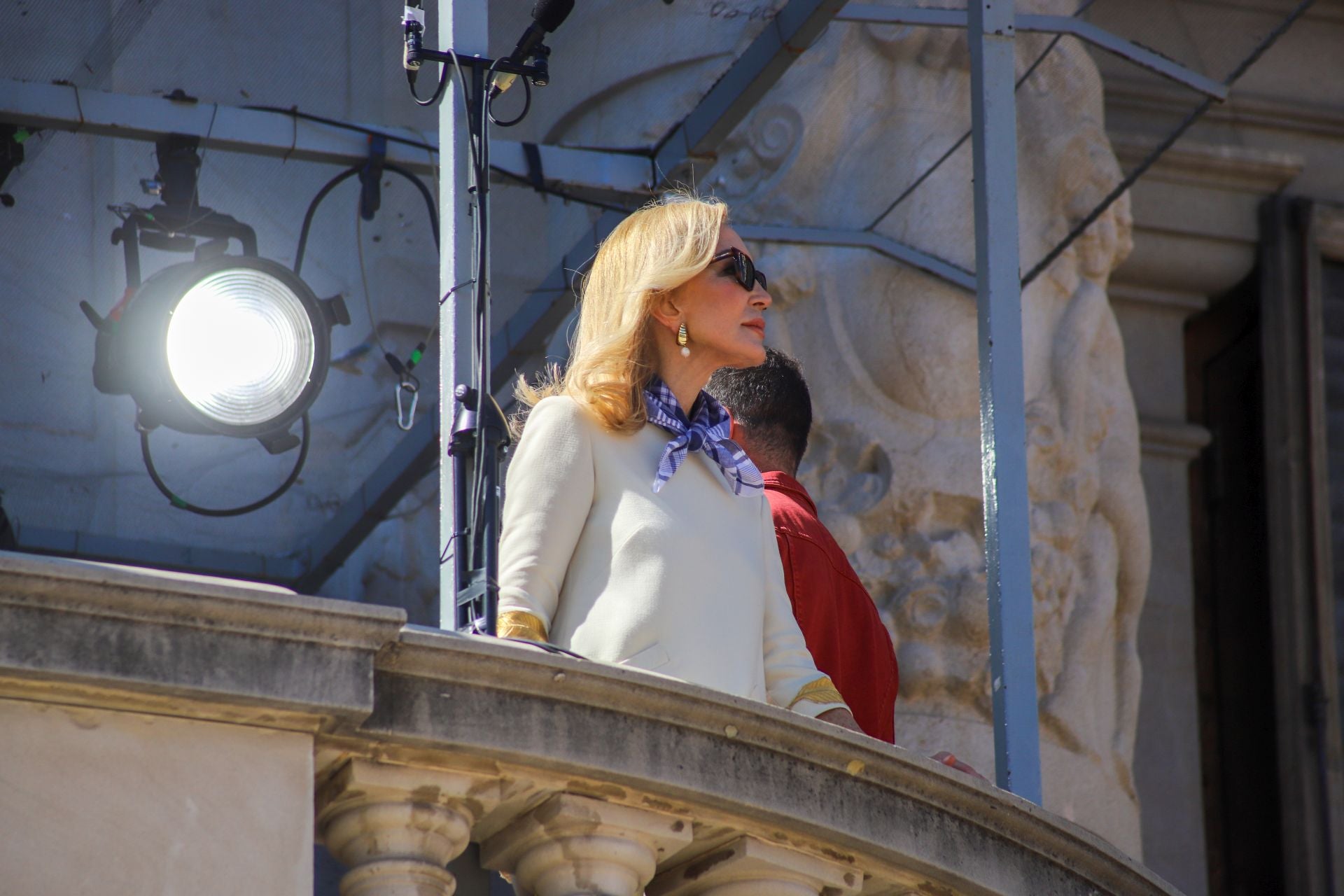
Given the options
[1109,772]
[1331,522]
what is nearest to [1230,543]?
[1331,522]

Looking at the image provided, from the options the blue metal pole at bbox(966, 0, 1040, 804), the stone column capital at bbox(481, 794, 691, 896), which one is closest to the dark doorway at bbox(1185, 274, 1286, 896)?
the blue metal pole at bbox(966, 0, 1040, 804)

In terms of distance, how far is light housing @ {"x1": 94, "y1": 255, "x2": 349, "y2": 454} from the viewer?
5.33 metres

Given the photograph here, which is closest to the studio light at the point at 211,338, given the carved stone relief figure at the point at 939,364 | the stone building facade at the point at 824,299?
the stone building facade at the point at 824,299

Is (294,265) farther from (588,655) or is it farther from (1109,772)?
(588,655)

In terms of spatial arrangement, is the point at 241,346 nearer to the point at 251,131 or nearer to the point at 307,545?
the point at 251,131

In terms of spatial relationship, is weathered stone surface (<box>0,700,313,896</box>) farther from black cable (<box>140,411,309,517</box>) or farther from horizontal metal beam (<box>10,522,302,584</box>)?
horizontal metal beam (<box>10,522,302,584</box>)

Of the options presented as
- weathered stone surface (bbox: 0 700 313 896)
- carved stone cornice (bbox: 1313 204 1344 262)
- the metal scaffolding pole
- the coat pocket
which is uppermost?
carved stone cornice (bbox: 1313 204 1344 262)

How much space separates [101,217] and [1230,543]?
339 centimetres

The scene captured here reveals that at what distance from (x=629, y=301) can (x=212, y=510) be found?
297 cm

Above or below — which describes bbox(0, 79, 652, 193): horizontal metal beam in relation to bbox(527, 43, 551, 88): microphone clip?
above

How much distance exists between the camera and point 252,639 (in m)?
2.47

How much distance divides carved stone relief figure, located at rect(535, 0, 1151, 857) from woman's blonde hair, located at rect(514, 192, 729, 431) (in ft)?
8.90

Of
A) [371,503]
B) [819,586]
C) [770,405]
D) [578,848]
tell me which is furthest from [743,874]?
[371,503]

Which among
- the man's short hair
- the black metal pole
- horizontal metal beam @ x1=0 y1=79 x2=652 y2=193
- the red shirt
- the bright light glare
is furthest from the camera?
the bright light glare
